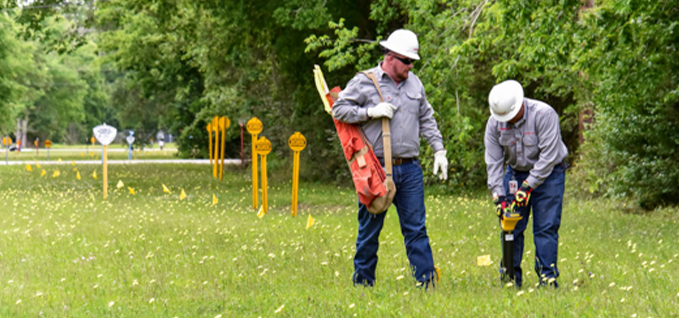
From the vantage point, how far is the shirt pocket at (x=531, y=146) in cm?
561

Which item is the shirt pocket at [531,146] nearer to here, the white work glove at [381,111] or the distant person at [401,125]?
the distant person at [401,125]

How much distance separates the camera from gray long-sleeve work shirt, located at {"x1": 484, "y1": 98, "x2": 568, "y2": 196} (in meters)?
5.52

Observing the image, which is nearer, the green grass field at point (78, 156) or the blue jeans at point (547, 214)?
the blue jeans at point (547, 214)

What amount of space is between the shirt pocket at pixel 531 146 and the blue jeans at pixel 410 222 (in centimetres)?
82

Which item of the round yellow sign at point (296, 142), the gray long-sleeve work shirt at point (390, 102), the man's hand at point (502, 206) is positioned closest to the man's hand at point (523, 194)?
the man's hand at point (502, 206)

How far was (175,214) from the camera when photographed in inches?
496

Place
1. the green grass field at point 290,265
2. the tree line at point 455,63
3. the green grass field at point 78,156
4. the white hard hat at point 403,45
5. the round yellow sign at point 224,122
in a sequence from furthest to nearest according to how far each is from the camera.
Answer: the green grass field at point 78,156 < the round yellow sign at point 224,122 < the tree line at point 455,63 < the white hard hat at point 403,45 < the green grass field at point 290,265

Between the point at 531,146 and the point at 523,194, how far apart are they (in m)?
0.37

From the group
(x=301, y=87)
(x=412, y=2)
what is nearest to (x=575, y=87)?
(x=412, y=2)

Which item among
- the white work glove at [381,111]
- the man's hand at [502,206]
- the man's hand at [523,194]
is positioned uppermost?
the white work glove at [381,111]

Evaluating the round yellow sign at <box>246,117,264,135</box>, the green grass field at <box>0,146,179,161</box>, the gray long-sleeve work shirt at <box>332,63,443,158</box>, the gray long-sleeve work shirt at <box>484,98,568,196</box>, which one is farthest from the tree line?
the green grass field at <box>0,146,179,161</box>

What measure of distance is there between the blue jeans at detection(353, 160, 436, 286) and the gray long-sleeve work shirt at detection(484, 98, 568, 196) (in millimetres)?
581

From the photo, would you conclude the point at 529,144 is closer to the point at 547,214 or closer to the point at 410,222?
the point at 547,214

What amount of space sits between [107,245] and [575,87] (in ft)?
30.8
